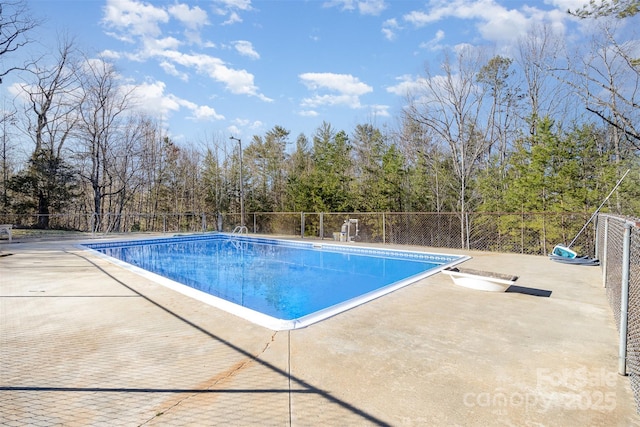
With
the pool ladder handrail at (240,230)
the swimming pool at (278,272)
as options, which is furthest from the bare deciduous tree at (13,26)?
the pool ladder handrail at (240,230)

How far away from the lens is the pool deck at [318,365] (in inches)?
76.4

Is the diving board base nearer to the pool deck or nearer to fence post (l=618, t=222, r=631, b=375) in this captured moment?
the pool deck

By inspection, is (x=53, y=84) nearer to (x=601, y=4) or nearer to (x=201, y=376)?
(x=201, y=376)

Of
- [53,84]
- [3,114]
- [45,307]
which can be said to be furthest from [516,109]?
[3,114]

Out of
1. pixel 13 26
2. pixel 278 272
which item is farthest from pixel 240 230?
pixel 13 26

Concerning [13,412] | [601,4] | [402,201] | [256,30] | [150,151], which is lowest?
[13,412]

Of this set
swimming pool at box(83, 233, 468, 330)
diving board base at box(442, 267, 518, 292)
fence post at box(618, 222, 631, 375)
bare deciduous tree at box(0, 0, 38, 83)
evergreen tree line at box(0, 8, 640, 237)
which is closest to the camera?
fence post at box(618, 222, 631, 375)

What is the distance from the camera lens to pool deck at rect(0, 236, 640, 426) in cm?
194

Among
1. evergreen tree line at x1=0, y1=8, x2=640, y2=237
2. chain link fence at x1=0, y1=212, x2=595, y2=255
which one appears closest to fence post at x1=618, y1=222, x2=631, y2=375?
chain link fence at x1=0, y1=212, x2=595, y2=255

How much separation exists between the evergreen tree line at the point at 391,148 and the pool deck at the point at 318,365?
880 cm

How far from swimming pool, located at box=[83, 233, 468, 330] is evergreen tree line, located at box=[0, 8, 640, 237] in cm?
458

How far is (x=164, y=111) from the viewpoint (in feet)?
75.9

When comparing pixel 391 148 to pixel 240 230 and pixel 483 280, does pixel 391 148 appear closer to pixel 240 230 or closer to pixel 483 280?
pixel 240 230

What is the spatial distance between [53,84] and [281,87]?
554 inches
